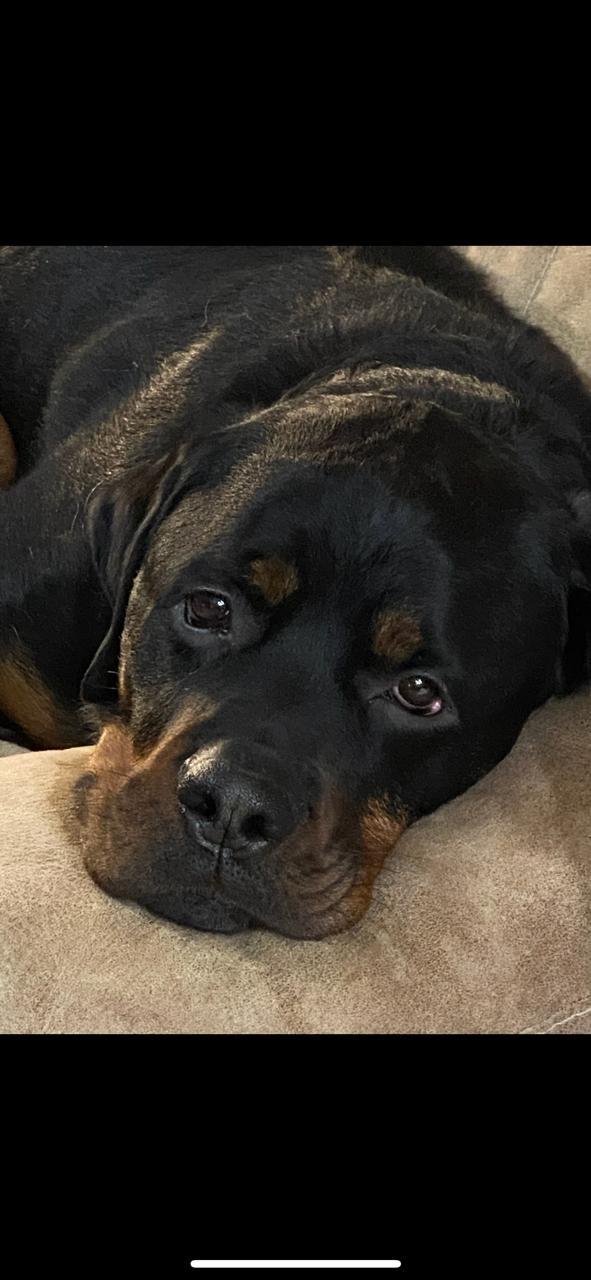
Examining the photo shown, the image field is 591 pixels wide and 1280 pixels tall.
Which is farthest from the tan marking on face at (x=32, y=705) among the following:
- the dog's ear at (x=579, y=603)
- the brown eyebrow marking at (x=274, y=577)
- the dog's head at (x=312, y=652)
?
the dog's ear at (x=579, y=603)

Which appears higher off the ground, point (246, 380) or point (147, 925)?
point (246, 380)

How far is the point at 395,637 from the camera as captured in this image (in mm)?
2252

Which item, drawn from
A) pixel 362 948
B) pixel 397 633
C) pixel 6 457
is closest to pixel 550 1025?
pixel 362 948

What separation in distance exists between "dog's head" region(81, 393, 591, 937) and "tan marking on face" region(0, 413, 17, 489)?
76 cm

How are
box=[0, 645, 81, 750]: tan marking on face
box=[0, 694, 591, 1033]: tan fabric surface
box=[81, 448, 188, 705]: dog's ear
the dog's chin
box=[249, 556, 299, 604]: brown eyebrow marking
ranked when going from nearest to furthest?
1. box=[0, 694, 591, 1033]: tan fabric surface
2. the dog's chin
3. box=[249, 556, 299, 604]: brown eyebrow marking
4. box=[81, 448, 188, 705]: dog's ear
5. box=[0, 645, 81, 750]: tan marking on face

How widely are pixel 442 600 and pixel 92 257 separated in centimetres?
165

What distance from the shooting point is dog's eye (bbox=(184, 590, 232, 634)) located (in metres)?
2.33

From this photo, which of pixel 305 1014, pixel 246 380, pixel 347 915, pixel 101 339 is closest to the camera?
pixel 305 1014

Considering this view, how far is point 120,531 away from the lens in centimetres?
255

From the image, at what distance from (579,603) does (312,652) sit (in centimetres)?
56

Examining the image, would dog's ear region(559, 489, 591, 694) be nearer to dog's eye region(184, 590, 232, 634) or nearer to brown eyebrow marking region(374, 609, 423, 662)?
brown eyebrow marking region(374, 609, 423, 662)

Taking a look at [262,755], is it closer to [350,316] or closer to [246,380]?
[246,380]

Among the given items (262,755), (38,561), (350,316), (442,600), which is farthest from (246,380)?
(262,755)

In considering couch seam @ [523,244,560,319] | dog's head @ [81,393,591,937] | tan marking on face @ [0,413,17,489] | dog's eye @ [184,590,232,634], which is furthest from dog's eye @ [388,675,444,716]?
couch seam @ [523,244,560,319]
